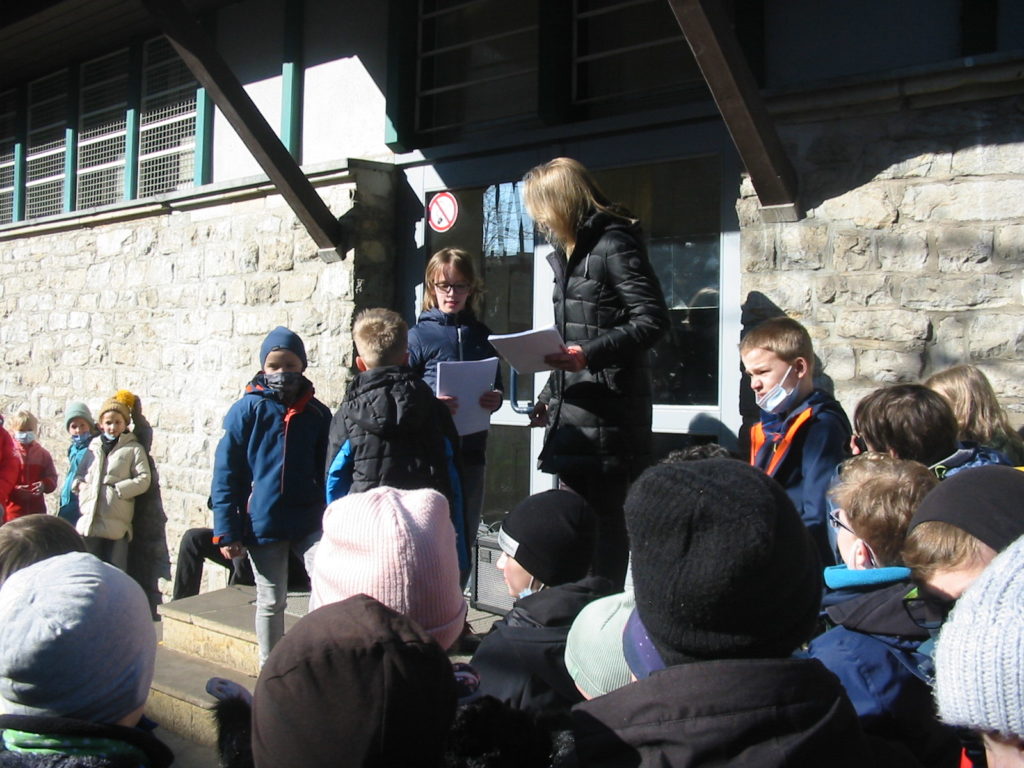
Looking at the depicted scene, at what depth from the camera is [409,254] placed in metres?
5.48

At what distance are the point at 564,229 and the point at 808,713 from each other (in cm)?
245

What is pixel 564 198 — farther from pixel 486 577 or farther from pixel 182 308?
pixel 182 308

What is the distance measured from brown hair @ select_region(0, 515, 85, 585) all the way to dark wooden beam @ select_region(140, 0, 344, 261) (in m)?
3.00

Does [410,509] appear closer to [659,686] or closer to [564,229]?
[659,686]

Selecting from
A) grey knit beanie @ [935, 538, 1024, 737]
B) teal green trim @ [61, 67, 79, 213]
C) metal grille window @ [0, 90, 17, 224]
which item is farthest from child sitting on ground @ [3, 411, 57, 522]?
grey knit beanie @ [935, 538, 1024, 737]

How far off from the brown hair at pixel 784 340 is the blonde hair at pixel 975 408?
41 cm

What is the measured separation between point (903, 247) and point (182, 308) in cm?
468

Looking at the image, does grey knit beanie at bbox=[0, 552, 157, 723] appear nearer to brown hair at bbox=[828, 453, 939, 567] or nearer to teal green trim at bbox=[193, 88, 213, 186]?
brown hair at bbox=[828, 453, 939, 567]

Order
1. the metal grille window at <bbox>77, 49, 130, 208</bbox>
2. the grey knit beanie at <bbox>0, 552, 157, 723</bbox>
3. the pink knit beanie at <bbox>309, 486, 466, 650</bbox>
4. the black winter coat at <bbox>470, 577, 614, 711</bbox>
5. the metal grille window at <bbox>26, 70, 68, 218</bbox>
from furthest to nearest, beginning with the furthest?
the metal grille window at <bbox>26, 70, 68, 218</bbox>
the metal grille window at <bbox>77, 49, 130, 208</bbox>
the black winter coat at <bbox>470, 577, 614, 711</bbox>
the pink knit beanie at <bbox>309, 486, 466, 650</bbox>
the grey knit beanie at <bbox>0, 552, 157, 723</bbox>

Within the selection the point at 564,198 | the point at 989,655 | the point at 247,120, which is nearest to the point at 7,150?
the point at 247,120

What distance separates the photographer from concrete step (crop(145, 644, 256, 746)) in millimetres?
4098

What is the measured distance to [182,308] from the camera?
6.27 m

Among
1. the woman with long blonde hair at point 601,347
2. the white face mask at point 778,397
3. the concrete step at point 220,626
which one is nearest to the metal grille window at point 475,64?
the woman with long blonde hair at point 601,347

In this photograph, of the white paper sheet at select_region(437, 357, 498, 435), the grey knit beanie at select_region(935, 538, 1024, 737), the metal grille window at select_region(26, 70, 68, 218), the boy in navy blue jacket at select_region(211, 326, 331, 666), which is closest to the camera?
the grey knit beanie at select_region(935, 538, 1024, 737)
